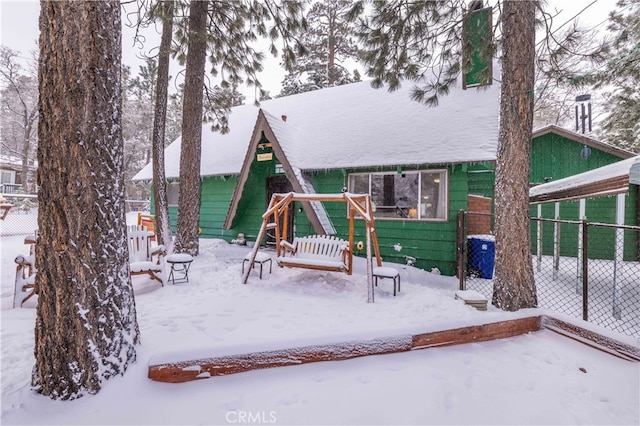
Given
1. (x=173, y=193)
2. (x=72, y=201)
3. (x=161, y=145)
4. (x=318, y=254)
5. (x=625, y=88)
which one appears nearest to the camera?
(x=72, y=201)

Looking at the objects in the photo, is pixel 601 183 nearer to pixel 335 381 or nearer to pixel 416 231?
pixel 416 231

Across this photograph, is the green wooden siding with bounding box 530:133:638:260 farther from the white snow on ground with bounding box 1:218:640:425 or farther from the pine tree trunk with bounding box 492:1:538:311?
the white snow on ground with bounding box 1:218:640:425

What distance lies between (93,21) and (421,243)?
690 cm

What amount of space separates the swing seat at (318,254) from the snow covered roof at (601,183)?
4.20 metres

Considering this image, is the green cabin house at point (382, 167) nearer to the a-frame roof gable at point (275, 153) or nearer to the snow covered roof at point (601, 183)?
the a-frame roof gable at point (275, 153)

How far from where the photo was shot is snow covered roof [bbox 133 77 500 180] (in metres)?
6.99

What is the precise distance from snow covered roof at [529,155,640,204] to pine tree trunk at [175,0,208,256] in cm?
815

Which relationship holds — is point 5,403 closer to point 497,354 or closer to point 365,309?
point 365,309

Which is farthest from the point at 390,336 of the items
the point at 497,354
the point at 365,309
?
the point at 365,309

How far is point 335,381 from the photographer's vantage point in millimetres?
2393

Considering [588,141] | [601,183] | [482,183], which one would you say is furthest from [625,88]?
[601,183]

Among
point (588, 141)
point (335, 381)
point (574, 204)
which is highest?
point (588, 141)

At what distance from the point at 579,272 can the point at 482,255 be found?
199 centimetres

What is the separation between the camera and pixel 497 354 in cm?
294
